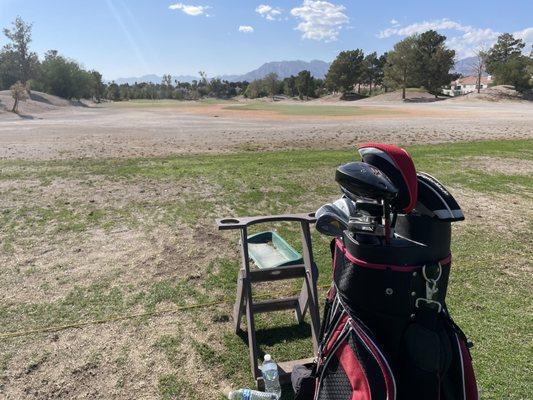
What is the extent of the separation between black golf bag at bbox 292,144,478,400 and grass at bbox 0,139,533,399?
2.03 metres

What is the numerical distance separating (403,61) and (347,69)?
15858 mm

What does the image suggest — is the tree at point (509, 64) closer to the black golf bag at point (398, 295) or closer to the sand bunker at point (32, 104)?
the sand bunker at point (32, 104)

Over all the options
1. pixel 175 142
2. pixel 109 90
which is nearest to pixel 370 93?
Answer: pixel 109 90

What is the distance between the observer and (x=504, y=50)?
8569 centimetres

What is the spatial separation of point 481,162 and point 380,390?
12.5m

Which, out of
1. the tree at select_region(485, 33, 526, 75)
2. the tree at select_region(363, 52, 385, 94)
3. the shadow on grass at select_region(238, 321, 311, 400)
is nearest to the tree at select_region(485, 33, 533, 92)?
the tree at select_region(485, 33, 526, 75)

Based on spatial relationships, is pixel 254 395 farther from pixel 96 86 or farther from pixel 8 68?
pixel 96 86

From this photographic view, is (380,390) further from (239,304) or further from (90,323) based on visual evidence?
(90,323)

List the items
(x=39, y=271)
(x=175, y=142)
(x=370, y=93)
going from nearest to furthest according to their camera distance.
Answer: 1. (x=39, y=271)
2. (x=175, y=142)
3. (x=370, y=93)

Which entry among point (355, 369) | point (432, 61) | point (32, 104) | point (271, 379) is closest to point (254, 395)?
point (271, 379)

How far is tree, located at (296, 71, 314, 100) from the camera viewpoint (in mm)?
103219

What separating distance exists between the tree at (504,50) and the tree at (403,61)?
1728cm

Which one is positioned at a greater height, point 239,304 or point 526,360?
point 239,304

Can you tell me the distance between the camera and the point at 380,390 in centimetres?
172
